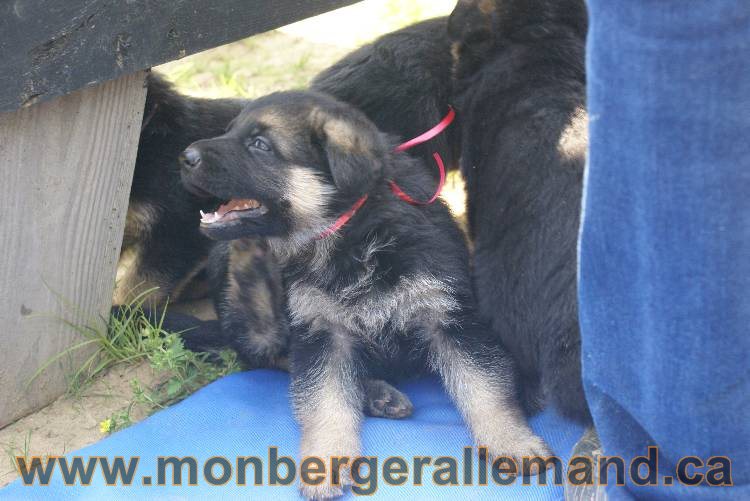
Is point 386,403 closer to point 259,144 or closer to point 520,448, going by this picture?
point 520,448

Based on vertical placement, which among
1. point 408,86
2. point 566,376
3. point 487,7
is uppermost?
point 487,7

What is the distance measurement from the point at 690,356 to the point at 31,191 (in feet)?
7.63

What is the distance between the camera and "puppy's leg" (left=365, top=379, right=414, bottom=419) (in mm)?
3287

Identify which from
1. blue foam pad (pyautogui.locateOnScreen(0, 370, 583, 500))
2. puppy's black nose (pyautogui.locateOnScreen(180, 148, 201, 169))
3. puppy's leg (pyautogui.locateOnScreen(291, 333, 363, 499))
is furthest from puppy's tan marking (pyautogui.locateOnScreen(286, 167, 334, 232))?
blue foam pad (pyautogui.locateOnScreen(0, 370, 583, 500))

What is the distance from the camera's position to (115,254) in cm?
363

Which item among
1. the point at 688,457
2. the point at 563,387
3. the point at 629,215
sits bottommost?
the point at 563,387

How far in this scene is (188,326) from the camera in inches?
149

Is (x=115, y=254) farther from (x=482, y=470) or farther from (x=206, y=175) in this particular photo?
(x=482, y=470)

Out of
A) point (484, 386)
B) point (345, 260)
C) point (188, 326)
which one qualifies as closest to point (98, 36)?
point (345, 260)

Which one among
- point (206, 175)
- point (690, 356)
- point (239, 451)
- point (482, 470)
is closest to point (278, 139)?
point (206, 175)

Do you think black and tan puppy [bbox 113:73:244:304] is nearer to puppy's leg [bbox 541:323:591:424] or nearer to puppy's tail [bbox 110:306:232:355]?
puppy's tail [bbox 110:306:232:355]

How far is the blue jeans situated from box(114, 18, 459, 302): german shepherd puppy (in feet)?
5.77

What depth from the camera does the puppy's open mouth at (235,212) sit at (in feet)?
10.1

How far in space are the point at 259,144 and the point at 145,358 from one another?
46.9 inches
